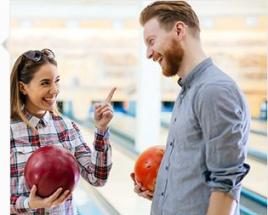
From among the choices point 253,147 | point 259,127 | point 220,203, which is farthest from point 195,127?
point 259,127

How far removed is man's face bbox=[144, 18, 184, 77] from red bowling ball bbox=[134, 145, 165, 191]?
348mm

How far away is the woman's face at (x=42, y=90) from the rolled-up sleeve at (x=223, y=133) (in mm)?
534

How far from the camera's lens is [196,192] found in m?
1.13

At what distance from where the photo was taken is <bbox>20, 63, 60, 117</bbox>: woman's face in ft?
4.63

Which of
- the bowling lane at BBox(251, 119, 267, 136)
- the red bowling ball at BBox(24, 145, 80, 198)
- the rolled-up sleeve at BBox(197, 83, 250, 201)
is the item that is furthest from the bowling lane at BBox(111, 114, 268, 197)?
the rolled-up sleeve at BBox(197, 83, 250, 201)

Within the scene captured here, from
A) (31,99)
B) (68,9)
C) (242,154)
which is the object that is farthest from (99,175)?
(68,9)

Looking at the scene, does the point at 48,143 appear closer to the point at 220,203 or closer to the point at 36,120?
the point at 36,120

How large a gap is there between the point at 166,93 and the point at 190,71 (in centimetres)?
331

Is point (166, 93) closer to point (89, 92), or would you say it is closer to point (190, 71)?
point (89, 92)

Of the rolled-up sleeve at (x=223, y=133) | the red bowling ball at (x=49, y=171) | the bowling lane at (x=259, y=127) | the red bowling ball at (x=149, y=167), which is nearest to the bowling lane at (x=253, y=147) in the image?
the bowling lane at (x=259, y=127)

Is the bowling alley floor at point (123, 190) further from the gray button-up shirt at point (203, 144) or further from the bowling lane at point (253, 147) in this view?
the gray button-up shirt at point (203, 144)

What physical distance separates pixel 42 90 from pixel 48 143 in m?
0.16

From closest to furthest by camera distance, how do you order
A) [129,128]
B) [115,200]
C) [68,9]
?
[115,200]
[68,9]
[129,128]

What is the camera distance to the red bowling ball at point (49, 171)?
1322 mm
